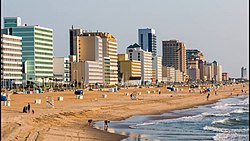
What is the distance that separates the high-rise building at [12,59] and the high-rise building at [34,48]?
5221mm

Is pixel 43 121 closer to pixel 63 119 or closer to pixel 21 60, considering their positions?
pixel 63 119

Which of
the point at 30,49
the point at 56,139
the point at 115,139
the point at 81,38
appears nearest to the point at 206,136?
the point at 115,139

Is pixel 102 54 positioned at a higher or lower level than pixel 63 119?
higher

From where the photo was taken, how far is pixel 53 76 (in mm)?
139375

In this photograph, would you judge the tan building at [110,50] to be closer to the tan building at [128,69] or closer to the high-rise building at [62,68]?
the tan building at [128,69]

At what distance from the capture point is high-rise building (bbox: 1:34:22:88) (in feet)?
391

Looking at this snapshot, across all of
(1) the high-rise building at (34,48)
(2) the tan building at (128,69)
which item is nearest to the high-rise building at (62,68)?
(1) the high-rise building at (34,48)

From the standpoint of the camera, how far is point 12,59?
402 feet

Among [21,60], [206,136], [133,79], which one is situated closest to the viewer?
[206,136]

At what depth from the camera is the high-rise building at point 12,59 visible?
119312 mm

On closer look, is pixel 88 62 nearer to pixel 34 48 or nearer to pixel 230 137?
pixel 34 48

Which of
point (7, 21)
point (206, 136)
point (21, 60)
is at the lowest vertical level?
point (206, 136)

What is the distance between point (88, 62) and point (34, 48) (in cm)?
2157

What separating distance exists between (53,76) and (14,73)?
18.9 meters
